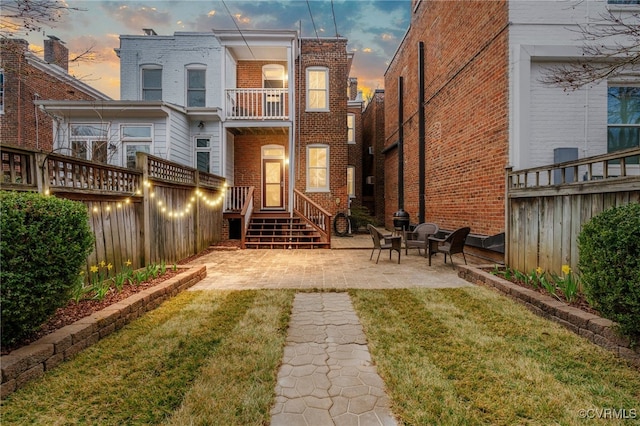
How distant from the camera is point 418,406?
1893mm

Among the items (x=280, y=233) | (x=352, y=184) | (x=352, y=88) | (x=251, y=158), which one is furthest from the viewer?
(x=352, y=88)

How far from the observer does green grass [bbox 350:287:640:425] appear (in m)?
1.85

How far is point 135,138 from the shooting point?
1026 centimetres

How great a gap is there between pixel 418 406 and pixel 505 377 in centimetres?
80

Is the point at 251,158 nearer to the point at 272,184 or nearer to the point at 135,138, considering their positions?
the point at 272,184

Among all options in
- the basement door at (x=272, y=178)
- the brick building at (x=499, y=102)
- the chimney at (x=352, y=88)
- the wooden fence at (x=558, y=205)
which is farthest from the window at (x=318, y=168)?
the chimney at (x=352, y=88)

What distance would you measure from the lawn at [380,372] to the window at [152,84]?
11215mm

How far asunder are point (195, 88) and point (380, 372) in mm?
12593

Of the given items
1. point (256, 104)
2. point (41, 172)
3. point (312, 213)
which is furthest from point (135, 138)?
point (41, 172)

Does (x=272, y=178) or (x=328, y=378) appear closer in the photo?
(x=328, y=378)

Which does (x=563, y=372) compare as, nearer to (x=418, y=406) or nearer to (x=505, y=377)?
(x=505, y=377)

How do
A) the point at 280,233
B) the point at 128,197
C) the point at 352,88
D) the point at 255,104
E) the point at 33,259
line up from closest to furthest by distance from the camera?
the point at 33,259 → the point at 128,197 → the point at 280,233 → the point at 255,104 → the point at 352,88

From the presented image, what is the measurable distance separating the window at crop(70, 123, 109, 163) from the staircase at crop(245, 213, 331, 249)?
5717mm

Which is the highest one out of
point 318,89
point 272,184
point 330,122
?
point 318,89
